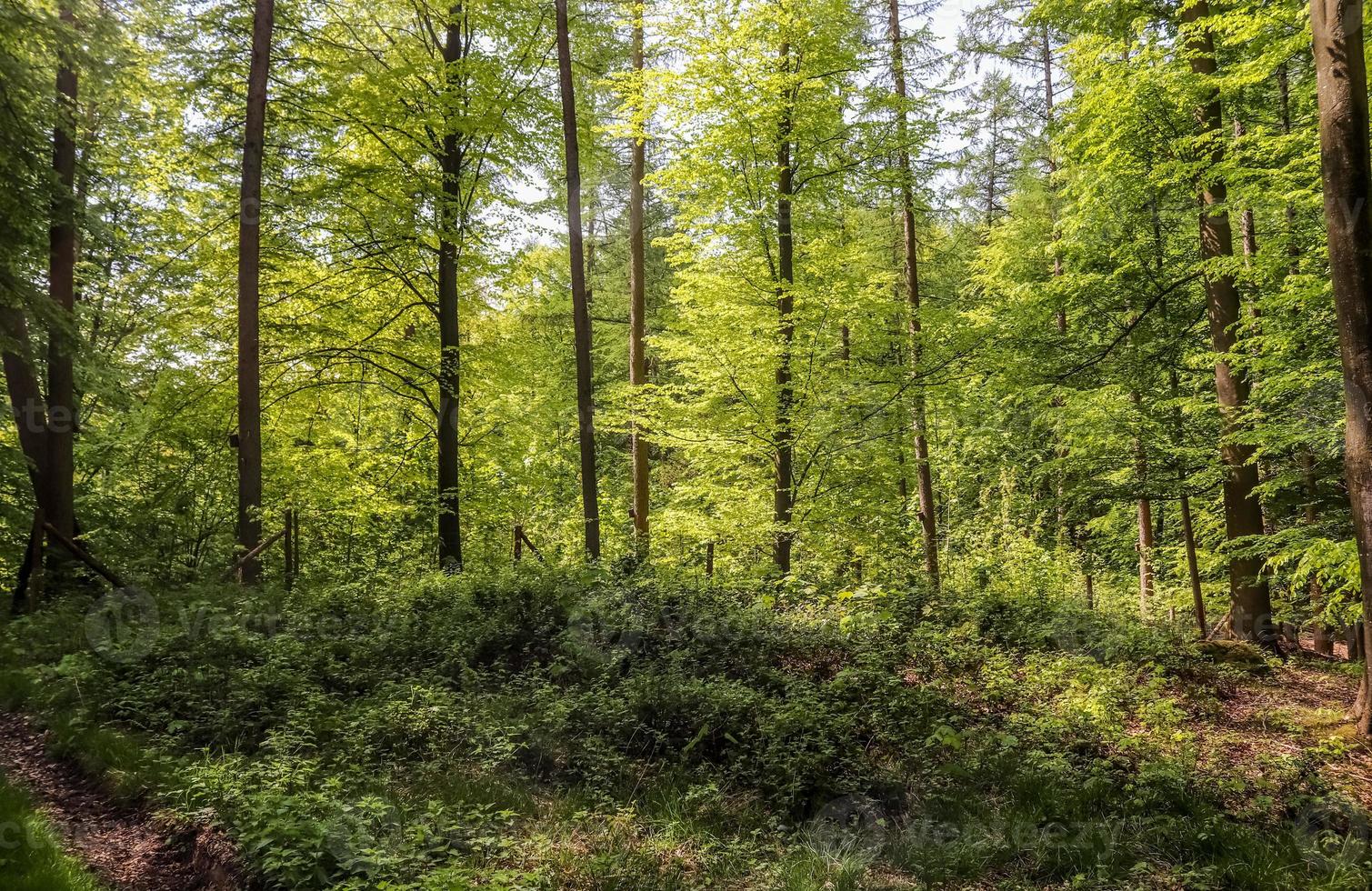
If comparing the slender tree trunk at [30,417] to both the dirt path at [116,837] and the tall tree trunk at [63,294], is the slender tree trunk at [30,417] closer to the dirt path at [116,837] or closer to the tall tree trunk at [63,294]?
the tall tree trunk at [63,294]

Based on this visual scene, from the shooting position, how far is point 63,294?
1212 centimetres

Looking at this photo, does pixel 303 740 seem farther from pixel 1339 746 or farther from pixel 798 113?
pixel 798 113

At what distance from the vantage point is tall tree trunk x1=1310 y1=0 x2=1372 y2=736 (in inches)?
236

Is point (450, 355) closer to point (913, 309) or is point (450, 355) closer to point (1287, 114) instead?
point (913, 309)

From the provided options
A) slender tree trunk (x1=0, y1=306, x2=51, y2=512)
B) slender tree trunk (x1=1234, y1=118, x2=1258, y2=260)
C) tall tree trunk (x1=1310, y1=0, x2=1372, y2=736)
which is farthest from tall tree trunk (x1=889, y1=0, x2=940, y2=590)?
slender tree trunk (x1=0, y1=306, x2=51, y2=512)

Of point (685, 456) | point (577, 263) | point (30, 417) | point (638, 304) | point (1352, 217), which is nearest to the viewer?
point (1352, 217)

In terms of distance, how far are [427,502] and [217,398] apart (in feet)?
14.1

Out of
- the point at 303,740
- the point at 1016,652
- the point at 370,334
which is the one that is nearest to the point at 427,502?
the point at 370,334

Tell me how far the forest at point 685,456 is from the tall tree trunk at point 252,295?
3.3 inches

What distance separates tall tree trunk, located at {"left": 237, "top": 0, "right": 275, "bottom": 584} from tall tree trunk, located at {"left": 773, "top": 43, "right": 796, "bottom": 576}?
778cm

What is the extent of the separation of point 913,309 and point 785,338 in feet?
8.23

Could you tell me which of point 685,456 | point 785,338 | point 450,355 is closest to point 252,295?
point 450,355

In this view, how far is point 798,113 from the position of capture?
11773 mm

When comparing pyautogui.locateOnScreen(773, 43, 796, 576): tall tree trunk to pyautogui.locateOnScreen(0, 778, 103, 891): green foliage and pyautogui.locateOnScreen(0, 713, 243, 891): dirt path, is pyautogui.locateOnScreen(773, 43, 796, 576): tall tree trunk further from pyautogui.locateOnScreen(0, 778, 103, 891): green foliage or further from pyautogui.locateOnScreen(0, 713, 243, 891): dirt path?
pyautogui.locateOnScreen(0, 778, 103, 891): green foliage
